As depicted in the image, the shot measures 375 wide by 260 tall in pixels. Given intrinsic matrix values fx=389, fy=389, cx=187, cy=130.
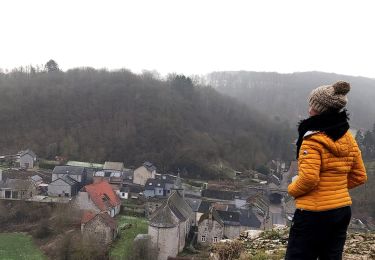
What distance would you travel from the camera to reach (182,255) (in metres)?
22.8

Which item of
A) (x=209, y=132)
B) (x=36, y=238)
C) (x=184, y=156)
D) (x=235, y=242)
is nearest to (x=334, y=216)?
(x=235, y=242)

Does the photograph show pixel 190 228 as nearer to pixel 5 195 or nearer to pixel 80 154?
pixel 5 195

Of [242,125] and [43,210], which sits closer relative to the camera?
[43,210]

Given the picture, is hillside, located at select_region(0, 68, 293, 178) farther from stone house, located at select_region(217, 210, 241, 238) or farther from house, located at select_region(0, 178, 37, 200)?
stone house, located at select_region(217, 210, 241, 238)

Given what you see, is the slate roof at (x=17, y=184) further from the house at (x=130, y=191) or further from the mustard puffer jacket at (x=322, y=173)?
the mustard puffer jacket at (x=322, y=173)

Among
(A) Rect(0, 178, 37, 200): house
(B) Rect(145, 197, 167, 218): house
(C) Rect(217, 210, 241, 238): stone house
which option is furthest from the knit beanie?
(A) Rect(0, 178, 37, 200): house

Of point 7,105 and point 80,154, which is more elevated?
point 7,105

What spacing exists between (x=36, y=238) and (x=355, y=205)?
80.9 ft

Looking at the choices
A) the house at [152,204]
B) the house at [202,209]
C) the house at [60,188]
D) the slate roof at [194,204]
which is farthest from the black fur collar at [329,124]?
the house at [60,188]

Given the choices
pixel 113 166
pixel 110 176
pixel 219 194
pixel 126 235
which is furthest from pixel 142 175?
pixel 126 235

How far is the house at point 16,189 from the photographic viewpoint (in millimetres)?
31703

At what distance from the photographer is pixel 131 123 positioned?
6019 centimetres

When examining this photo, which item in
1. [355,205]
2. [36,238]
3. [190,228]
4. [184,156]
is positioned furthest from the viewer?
[184,156]

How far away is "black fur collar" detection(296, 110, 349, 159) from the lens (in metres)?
2.77
